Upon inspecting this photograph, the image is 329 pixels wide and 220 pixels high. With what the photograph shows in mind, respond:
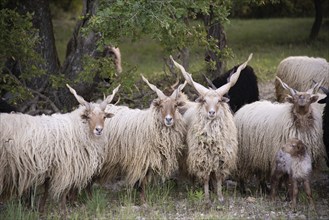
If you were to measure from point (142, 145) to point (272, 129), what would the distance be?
6.58ft

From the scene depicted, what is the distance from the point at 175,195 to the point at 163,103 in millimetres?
1530

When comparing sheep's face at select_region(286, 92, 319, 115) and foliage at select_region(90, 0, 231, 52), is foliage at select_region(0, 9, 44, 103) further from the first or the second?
sheep's face at select_region(286, 92, 319, 115)

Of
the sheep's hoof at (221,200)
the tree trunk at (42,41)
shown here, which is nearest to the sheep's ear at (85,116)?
the sheep's hoof at (221,200)

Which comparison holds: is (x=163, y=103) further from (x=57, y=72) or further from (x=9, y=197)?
(x=57, y=72)

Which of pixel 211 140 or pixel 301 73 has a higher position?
pixel 301 73

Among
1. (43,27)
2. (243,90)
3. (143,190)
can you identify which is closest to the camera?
(143,190)

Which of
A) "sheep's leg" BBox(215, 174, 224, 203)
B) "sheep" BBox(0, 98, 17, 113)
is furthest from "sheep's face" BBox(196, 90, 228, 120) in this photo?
"sheep" BBox(0, 98, 17, 113)

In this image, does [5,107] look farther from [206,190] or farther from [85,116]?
[206,190]

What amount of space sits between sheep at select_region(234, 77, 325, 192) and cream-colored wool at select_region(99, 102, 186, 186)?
1114 millimetres

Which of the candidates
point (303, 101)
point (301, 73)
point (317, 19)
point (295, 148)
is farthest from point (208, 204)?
point (317, 19)

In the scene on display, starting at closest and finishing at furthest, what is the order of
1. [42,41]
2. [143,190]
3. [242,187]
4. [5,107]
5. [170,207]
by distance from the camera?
1. [170,207]
2. [143,190]
3. [242,187]
4. [5,107]
5. [42,41]

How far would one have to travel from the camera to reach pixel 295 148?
9469 mm

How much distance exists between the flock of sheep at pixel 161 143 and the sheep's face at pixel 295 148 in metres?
0.01

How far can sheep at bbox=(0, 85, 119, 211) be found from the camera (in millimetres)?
9438
